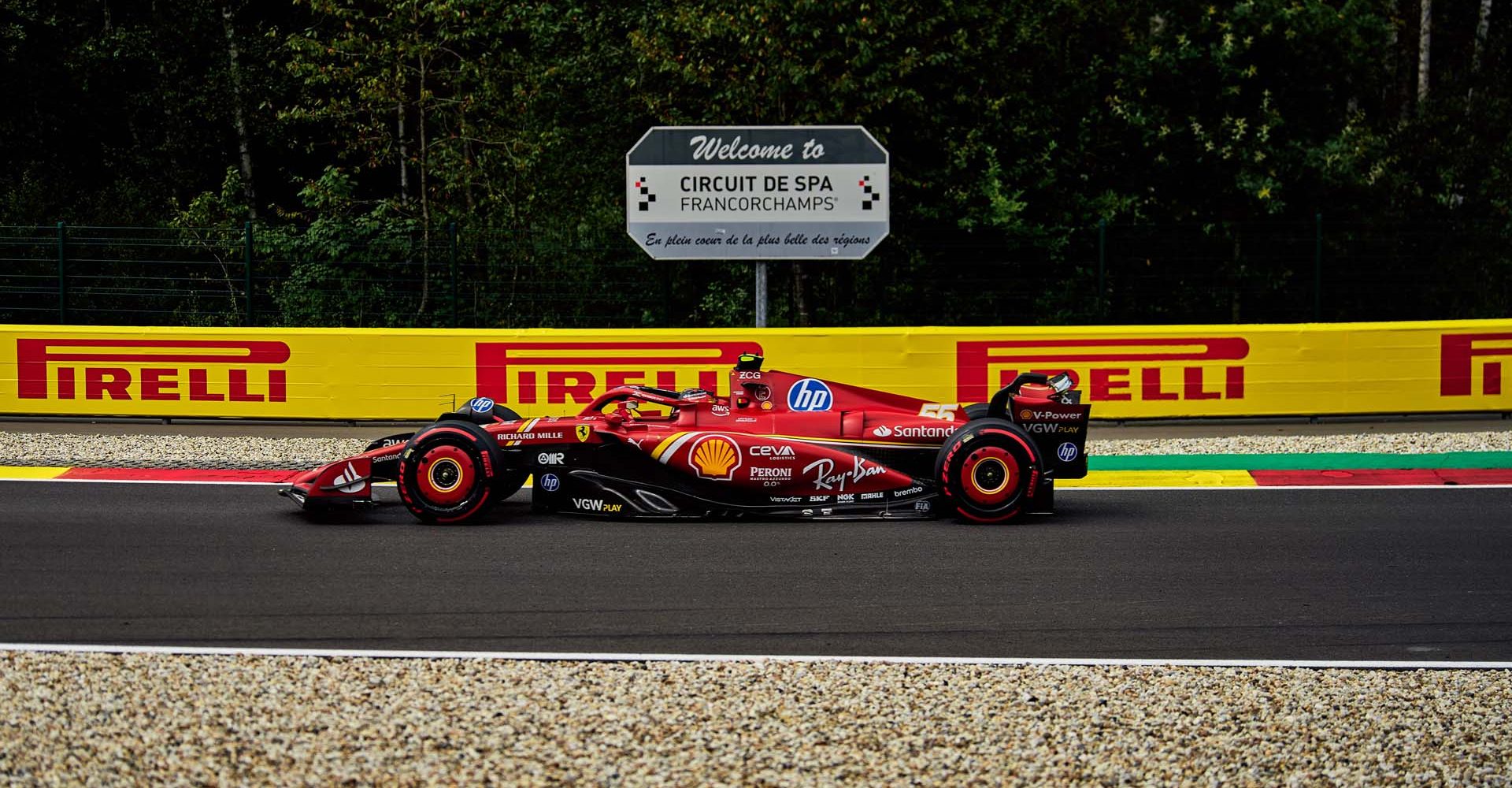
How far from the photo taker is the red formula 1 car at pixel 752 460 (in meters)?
10.8

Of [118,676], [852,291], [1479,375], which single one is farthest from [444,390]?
[1479,375]

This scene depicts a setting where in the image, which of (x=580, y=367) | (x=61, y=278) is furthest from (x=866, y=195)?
(x=61, y=278)

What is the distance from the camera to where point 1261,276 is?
18359 millimetres

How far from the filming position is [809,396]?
11.1 meters

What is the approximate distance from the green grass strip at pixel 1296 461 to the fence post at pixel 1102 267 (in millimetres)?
3493

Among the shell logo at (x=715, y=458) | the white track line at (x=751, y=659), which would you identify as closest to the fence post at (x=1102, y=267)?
the shell logo at (x=715, y=458)

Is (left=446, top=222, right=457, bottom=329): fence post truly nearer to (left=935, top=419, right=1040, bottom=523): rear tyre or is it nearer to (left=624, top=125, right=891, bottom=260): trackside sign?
(left=624, top=125, right=891, bottom=260): trackside sign

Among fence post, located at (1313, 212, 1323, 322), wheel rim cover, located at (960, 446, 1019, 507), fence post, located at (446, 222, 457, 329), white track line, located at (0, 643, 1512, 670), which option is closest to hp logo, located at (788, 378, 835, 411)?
wheel rim cover, located at (960, 446, 1019, 507)

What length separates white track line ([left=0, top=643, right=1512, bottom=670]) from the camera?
766 centimetres

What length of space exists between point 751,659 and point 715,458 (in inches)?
126

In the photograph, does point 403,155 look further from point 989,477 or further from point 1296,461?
point 989,477

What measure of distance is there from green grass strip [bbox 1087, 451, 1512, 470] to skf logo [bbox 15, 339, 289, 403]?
764cm

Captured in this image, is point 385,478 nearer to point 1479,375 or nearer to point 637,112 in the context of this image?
point 1479,375

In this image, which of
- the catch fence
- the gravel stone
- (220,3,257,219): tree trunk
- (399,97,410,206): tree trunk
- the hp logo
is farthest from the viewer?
(220,3,257,219): tree trunk
